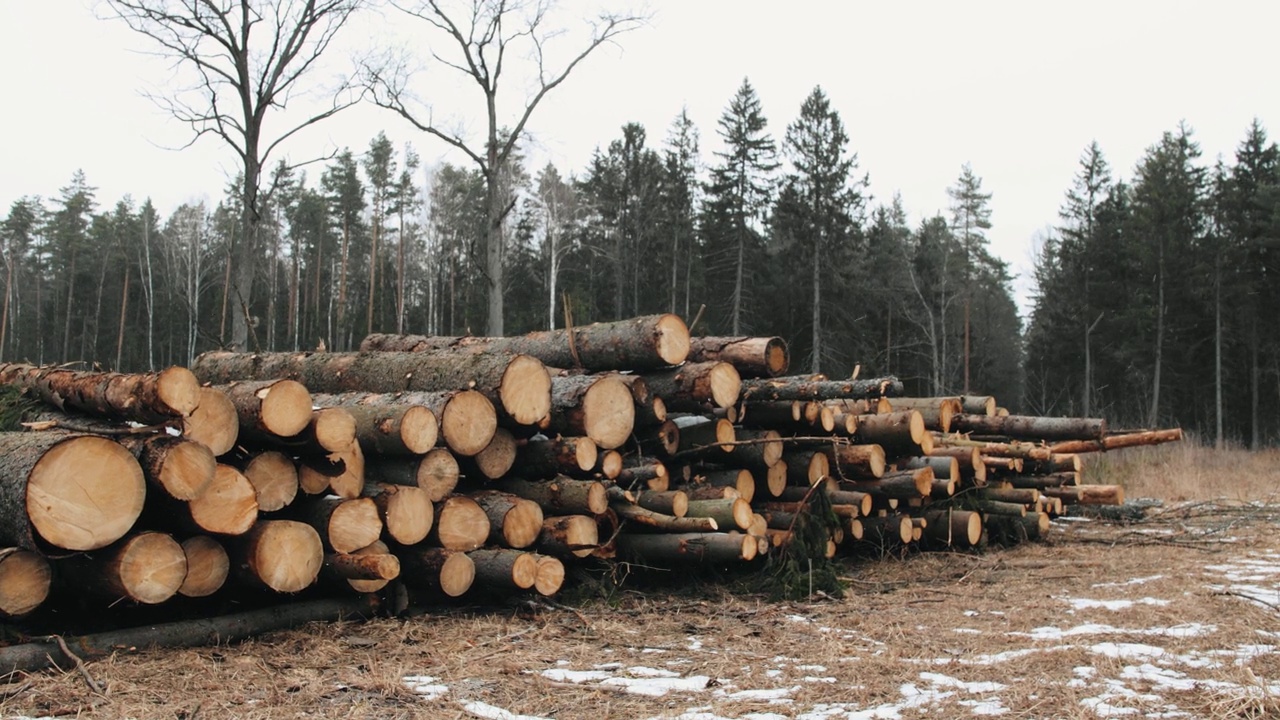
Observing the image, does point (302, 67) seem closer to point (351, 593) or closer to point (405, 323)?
point (351, 593)

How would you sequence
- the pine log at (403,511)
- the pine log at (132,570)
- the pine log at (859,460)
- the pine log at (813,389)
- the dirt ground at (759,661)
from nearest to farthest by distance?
the dirt ground at (759,661) → the pine log at (132,570) → the pine log at (403,511) → the pine log at (813,389) → the pine log at (859,460)

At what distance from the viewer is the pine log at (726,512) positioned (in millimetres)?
7008

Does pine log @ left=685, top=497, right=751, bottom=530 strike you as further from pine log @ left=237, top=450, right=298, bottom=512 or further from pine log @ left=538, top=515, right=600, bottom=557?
pine log @ left=237, top=450, right=298, bottom=512

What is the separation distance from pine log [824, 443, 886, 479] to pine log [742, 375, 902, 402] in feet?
1.60

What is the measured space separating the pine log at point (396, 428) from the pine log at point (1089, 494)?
26.3ft

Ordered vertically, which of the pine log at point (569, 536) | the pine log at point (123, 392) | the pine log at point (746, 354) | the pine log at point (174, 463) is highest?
the pine log at point (746, 354)

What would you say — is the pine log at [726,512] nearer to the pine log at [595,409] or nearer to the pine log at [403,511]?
the pine log at [595,409]

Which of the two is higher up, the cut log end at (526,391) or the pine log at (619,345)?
the pine log at (619,345)

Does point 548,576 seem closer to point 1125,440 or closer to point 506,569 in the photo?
point 506,569

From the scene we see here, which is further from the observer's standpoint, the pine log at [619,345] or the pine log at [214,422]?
the pine log at [619,345]

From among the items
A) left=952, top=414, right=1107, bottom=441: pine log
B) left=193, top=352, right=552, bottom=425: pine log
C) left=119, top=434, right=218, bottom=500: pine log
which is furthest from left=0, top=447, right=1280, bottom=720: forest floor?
left=952, top=414, right=1107, bottom=441: pine log

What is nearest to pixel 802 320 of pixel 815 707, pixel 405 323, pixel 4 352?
pixel 405 323

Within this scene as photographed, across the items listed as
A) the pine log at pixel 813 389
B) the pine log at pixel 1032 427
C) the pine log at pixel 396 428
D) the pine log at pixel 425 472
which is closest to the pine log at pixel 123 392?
the pine log at pixel 396 428

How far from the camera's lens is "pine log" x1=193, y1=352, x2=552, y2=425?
22.3 feet
